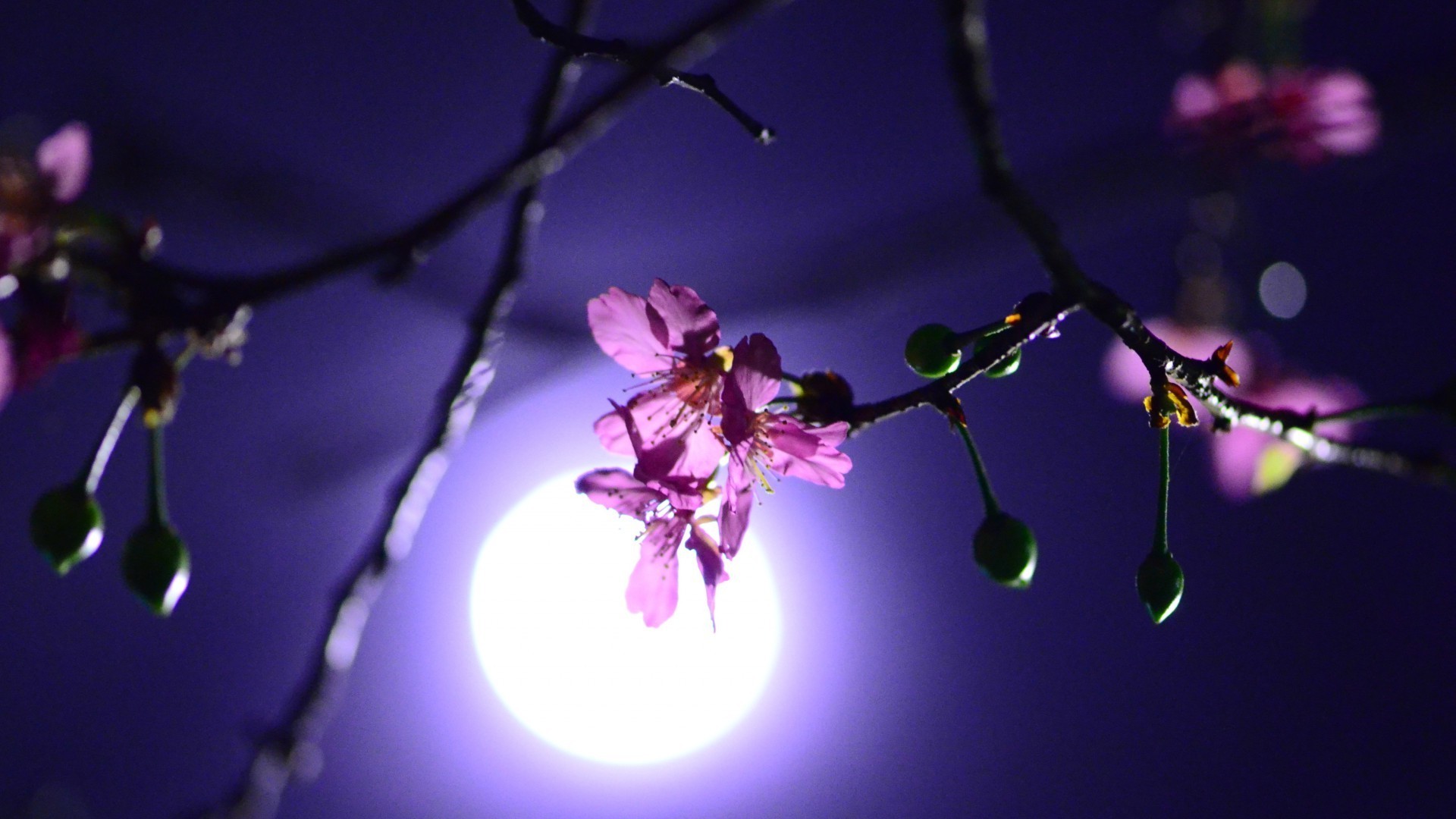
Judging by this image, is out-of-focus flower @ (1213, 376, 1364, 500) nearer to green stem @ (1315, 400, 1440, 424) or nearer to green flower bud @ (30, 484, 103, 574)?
green stem @ (1315, 400, 1440, 424)

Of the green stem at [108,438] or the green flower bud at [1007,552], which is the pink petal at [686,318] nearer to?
the green flower bud at [1007,552]

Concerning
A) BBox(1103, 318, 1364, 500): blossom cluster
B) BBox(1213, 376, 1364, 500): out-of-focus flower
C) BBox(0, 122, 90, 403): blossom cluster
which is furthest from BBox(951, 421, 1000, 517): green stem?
BBox(1103, 318, 1364, 500): blossom cluster

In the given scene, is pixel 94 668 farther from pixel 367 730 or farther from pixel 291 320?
pixel 291 320

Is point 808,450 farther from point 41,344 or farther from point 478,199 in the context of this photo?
point 41,344

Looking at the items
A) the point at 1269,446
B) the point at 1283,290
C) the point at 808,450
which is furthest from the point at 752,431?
the point at 1283,290

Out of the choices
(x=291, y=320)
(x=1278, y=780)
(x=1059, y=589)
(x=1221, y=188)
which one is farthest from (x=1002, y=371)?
(x=1278, y=780)
